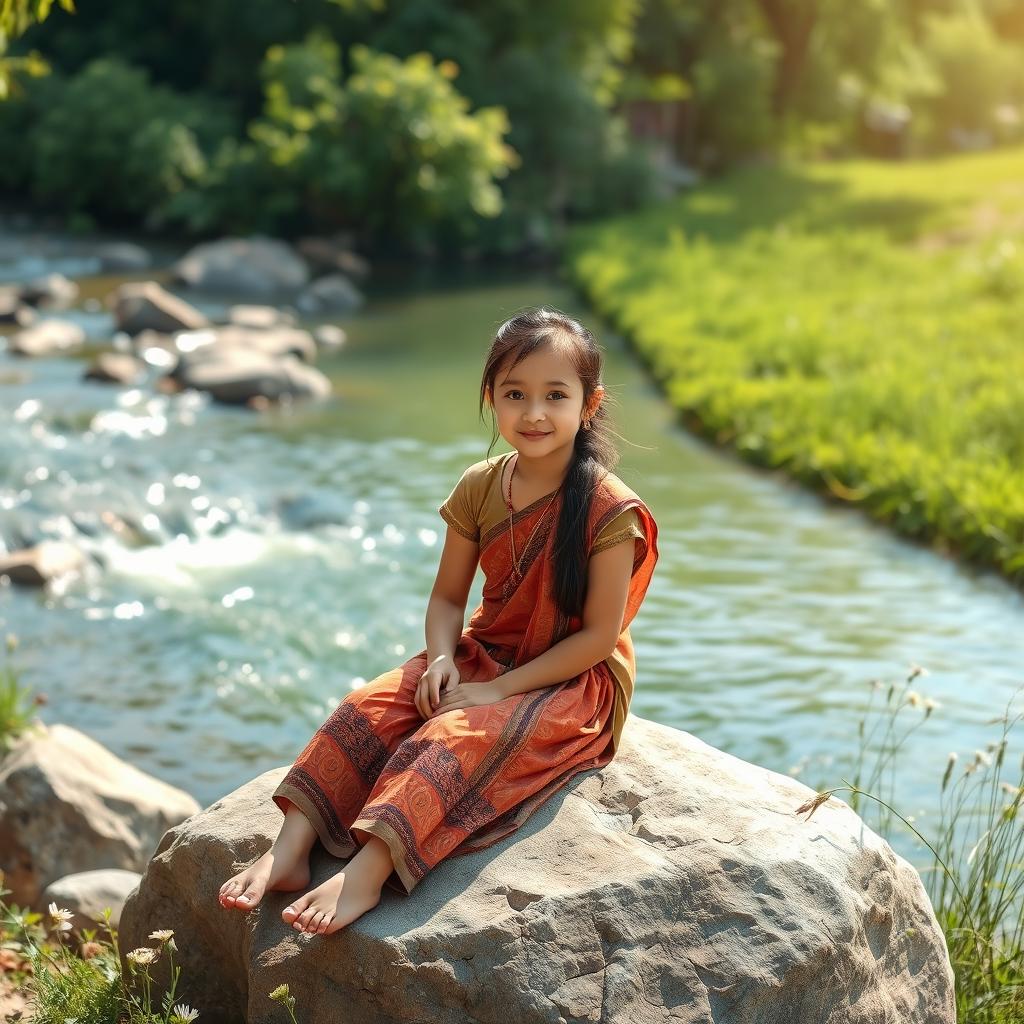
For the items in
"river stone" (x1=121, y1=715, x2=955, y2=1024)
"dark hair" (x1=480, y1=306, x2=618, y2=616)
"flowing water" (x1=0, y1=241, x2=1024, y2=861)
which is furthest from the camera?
"flowing water" (x1=0, y1=241, x2=1024, y2=861)

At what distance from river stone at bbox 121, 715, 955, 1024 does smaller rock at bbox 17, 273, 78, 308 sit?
14770 mm

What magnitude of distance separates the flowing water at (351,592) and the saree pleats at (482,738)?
22.2 inches

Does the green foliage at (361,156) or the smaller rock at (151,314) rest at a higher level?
the green foliage at (361,156)

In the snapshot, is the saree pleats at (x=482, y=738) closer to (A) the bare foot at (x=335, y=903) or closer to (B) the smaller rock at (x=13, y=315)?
(A) the bare foot at (x=335, y=903)

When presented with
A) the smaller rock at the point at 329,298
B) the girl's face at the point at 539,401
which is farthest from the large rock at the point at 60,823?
the smaller rock at the point at 329,298

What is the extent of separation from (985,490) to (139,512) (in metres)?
5.31

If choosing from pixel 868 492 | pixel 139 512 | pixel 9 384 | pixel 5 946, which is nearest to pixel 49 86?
pixel 9 384

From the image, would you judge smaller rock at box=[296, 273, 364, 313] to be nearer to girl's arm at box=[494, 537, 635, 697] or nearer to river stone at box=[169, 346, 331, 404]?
river stone at box=[169, 346, 331, 404]

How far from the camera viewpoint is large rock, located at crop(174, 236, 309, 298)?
64.0 feet

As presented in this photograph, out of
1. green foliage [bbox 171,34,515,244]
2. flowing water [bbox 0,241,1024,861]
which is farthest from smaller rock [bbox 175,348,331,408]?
green foliage [bbox 171,34,515,244]

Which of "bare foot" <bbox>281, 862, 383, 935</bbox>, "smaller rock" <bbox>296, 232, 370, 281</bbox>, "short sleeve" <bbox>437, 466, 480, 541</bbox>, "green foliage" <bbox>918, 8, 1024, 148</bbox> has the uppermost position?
"green foliage" <bbox>918, 8, 1024, 148</bbox>

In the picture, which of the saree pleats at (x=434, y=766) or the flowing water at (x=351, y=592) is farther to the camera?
the flowing water at (x=351, y=592)

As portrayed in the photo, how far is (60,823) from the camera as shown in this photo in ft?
14.8

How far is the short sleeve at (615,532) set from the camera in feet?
11.4
